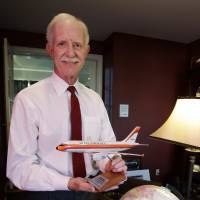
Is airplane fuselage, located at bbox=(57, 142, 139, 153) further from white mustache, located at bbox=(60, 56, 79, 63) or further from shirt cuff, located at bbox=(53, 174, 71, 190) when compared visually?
white mustache, located at bbox=(60, 56, 79, 63)

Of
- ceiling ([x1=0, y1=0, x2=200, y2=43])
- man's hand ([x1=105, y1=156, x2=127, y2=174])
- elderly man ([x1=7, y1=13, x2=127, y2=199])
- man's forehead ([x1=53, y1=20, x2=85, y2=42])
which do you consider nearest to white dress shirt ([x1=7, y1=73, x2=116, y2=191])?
elderly man ([x1=7, y1=13, x2=127, y2=199])

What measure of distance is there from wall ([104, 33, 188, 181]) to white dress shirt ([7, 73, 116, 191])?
6.20 feet

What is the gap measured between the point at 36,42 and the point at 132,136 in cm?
249

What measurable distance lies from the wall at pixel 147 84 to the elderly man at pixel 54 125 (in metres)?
1.92

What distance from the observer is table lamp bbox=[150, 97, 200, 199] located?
1010mm

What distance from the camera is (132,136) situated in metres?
0.93

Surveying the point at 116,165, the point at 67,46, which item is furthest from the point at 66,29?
the point at 116,165

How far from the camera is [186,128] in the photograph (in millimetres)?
1057

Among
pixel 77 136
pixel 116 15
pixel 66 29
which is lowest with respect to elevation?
pixel 77 136

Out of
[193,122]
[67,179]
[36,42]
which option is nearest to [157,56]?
[36,42]

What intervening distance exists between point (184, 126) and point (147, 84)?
204 centimetres

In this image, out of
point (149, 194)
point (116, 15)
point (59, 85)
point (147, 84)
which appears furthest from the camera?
point (147, 84)

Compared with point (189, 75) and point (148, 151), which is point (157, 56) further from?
point (148, 151)

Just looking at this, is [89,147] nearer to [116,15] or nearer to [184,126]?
[184,126]
